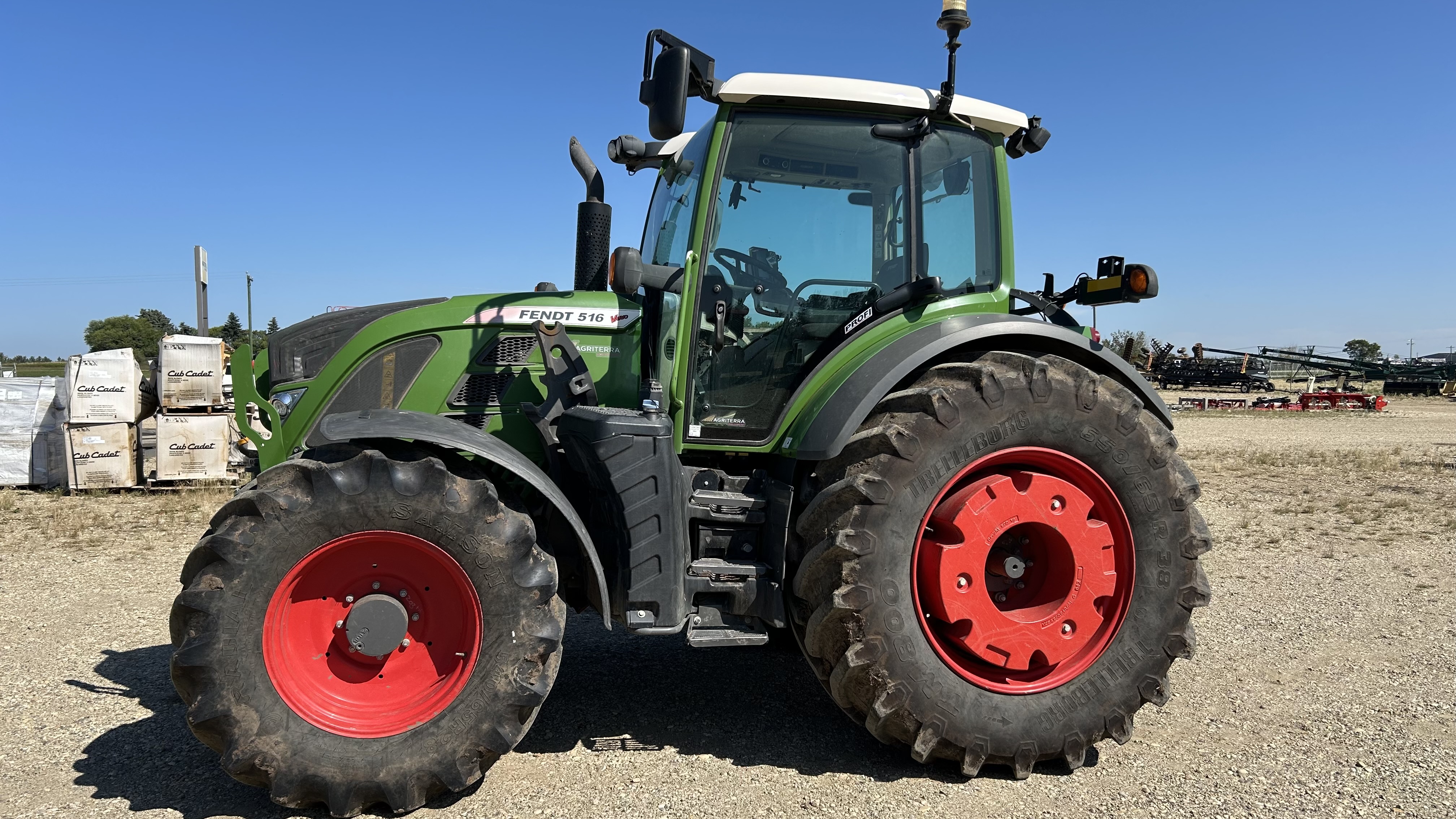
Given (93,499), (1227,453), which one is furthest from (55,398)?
(1227,453)

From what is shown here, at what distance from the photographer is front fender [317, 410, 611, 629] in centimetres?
309

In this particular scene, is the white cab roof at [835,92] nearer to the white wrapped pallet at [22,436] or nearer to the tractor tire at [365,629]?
the tractor tire at [365,629]

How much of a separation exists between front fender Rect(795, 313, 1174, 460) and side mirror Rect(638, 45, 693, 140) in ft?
3.89

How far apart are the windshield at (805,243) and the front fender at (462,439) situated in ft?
2.31

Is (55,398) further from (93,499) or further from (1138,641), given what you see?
(1138,641)

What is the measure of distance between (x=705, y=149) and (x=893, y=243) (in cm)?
92

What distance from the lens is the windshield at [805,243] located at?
3678 millimetres

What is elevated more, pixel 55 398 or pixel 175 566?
pixel 55 398

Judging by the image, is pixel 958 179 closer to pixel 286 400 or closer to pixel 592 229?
pixel 592 229

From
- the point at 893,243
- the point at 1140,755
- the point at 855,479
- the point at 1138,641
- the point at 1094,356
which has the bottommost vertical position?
the point at 1140,755

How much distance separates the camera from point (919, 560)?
339 cm

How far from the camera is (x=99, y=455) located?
10266mm

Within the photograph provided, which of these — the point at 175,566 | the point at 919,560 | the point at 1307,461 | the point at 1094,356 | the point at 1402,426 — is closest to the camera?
the point at 919,560

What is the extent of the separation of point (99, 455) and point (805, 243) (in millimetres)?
10172
